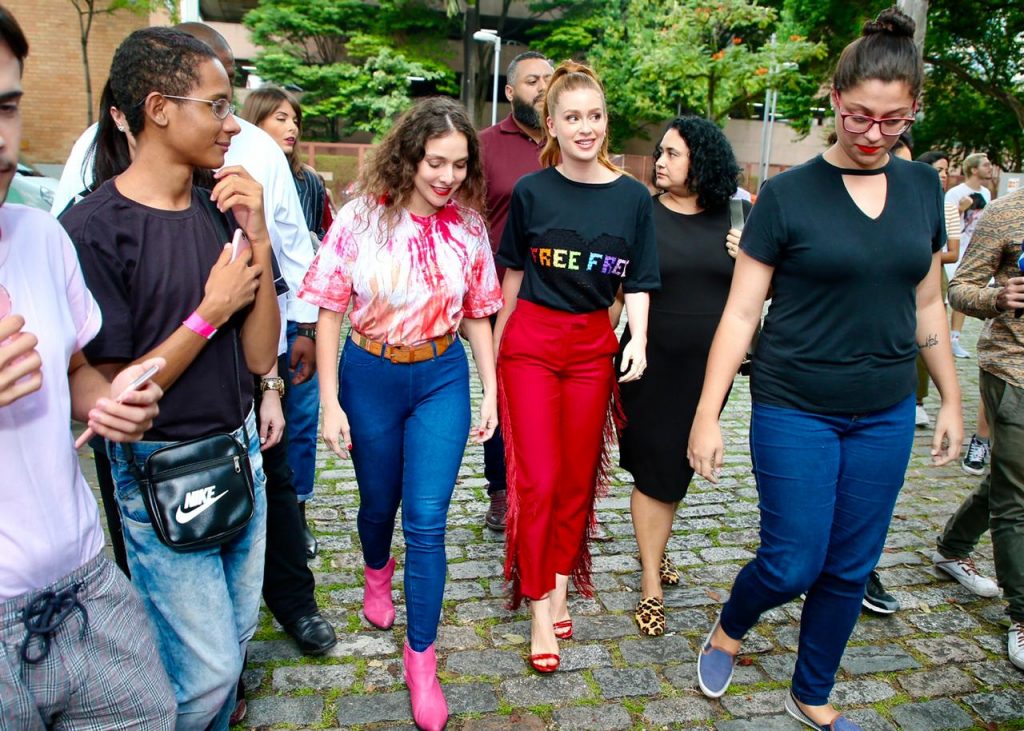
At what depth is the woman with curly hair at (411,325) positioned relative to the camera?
3.07 meters

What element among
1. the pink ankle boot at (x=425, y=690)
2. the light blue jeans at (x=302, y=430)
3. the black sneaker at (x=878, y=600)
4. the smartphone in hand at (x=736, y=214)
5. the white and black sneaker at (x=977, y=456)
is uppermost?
the smartphone in hand at (x=736, y=214)

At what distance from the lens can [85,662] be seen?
1.74m

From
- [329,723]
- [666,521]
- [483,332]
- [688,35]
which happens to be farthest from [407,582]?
[688,35]

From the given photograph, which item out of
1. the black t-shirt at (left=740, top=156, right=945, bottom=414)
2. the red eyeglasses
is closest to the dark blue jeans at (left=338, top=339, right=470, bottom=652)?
the black t-shirt at (left=740, top=156, right=945, bottom=414)

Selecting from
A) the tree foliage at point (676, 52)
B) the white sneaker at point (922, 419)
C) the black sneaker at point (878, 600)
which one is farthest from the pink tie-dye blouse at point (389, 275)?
the tree foliage at point (676, 52)

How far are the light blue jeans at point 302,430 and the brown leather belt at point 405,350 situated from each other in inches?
42.5

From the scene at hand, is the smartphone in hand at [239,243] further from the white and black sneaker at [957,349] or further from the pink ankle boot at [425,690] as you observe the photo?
the white and black sneaker at [957,349]

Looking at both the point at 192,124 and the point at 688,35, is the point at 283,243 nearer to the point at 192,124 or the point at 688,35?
the point at 192,124

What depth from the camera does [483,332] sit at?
3352mm

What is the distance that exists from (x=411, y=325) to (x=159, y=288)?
42.4 inches

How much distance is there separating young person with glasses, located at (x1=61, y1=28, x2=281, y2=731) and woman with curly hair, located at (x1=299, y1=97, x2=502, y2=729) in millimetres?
762

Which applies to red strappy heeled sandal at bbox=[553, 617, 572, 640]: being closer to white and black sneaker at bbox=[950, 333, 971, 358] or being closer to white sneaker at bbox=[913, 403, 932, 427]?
white sneaker at bbox=[913, 403, 932, 427]

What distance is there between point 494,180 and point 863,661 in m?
2.86

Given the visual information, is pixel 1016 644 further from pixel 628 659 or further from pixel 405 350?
pixel 405 350
